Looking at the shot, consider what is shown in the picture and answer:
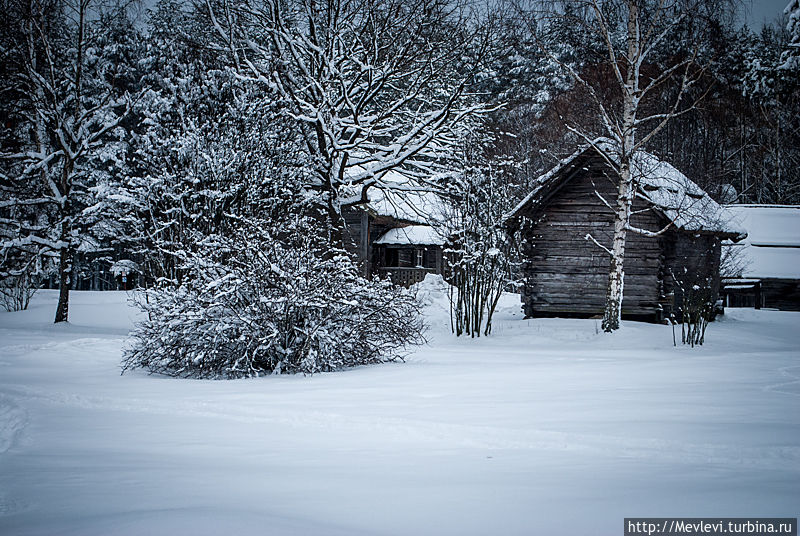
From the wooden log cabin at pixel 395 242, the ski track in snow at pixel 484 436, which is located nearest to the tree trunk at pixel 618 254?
the ski track in snow at pixel 484 436

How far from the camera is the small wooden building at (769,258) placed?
2889 cm

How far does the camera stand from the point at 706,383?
7.33 meters

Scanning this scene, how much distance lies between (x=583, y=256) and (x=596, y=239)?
65 centimetres

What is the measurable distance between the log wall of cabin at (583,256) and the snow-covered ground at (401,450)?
10.4 m

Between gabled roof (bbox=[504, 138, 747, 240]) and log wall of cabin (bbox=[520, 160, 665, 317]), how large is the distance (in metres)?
0.55

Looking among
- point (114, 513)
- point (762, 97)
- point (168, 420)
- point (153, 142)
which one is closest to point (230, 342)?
point (168, 420)

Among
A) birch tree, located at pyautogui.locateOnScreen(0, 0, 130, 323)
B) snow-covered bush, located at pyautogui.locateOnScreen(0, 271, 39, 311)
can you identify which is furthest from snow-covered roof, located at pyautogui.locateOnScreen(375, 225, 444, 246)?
snow-covered bush, located at pyautogui.locateOnScreen(0, 271, 39, 311)

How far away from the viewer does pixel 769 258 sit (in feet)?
97.7

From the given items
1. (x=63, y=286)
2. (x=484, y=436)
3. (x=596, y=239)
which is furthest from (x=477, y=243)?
(x=63, y=286)

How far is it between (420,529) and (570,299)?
1769 centimetres

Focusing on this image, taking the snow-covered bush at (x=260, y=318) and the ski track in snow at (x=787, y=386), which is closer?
the ski track in snow at (x=787, y=386)

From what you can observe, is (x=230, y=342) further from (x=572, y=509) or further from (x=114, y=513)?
(x=572, y=509)

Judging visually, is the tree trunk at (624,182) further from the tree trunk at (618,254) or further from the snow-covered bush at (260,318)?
the snow-covered bush at (260,318)

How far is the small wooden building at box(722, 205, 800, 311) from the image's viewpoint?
2889cm
